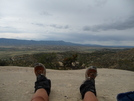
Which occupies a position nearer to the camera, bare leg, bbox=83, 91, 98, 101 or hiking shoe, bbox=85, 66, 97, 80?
bare leg, bbox=83, 91, 98, 101

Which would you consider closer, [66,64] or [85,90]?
[85,90]

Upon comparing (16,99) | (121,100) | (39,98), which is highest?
(121,100)

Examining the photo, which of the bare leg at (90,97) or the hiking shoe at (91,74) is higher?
the hiking shoe at (91,74)

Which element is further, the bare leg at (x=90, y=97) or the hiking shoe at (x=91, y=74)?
the hiking shoe at (x=91, y=74)

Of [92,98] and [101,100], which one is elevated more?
[92,98]

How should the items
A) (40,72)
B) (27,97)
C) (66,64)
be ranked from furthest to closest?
(66,64) < (40,72) < (27,97)

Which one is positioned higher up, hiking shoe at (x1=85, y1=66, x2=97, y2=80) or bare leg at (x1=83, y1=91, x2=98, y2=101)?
hiking shoe at (x1=85, y1=66, x2=97, y2=80)

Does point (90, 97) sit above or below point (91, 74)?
below

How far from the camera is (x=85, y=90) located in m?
3.07

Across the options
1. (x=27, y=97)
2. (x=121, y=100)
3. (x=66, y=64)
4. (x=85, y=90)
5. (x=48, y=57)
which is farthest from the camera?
(x=48, y=57)

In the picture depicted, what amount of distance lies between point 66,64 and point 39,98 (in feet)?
57.5

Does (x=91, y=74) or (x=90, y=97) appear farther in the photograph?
(x=91, y=74)

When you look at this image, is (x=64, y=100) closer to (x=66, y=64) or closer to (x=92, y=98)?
(x=92, y=98)

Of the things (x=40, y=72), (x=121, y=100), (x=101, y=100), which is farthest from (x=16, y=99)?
(x=121, y=100)
